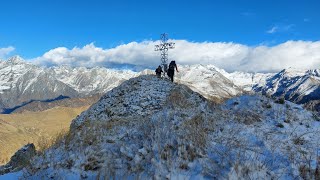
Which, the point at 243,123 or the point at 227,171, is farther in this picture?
the point at 243,123

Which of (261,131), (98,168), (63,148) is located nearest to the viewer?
(98,168)

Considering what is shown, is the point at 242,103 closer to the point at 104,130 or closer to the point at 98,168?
the point at 104,130

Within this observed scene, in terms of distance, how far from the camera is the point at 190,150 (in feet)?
40.1

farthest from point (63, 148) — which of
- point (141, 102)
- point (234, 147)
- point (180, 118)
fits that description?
point (141, 102)

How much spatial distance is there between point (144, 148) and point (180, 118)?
481 centimetres

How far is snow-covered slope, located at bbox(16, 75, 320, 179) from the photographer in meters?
11.2

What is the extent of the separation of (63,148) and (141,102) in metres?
11.1

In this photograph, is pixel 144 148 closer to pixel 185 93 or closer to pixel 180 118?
pixel 180 118

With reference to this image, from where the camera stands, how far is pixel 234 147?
506 inches

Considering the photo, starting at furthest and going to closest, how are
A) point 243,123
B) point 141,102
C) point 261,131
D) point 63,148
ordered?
point 141,102 < point 243,123 < point 261,131 < point 63,148

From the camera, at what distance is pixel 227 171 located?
35.9 feet

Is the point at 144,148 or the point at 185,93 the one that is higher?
the point at 185,93

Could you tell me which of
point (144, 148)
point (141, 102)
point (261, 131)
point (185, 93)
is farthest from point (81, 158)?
point (185, 93)

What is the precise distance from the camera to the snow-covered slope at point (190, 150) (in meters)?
11.2
